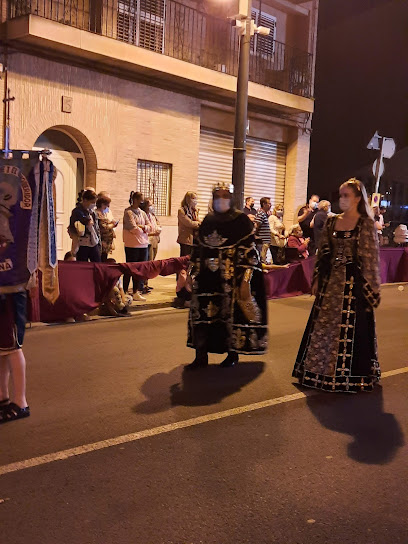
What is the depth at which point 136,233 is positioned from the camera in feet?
35.3

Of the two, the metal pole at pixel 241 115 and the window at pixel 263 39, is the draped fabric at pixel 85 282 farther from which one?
the window at pixel 263 39

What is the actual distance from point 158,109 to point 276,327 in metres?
8.35

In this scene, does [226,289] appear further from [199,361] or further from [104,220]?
[104,220]

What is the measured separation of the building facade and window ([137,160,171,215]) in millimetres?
25

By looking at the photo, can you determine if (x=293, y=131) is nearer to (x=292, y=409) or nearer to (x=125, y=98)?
(x=125, y=98)

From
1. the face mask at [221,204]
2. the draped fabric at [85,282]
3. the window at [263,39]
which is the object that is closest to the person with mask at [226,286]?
the face mask at [221,204]

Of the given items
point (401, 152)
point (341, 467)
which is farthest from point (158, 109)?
point (401, 152)

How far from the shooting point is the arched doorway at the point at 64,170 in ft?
44.9

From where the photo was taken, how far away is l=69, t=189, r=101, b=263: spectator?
9.23 meters

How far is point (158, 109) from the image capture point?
50.4 feet

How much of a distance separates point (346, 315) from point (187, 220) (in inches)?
217

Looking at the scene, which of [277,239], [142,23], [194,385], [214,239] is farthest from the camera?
[142,23]

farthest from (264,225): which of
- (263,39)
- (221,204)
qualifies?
(263,39)

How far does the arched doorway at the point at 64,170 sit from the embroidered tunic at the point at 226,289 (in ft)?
26.0
